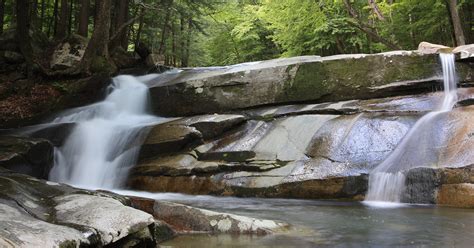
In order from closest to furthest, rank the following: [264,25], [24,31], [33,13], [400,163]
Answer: [400,163], [24,31], [33,13], [264,25]

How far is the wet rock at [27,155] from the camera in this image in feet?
28.5

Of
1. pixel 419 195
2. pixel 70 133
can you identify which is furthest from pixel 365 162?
pixel 70 133

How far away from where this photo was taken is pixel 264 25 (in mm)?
24328

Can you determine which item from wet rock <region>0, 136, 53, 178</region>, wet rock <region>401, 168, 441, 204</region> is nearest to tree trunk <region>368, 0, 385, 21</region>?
wet rock <region>401, 168, 441, 204</region>

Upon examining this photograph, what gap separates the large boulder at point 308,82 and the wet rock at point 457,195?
11.9ft

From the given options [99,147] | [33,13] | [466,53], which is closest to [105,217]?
[99,147]

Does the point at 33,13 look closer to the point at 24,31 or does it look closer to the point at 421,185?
the point at 24,31

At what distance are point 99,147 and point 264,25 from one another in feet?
52.2

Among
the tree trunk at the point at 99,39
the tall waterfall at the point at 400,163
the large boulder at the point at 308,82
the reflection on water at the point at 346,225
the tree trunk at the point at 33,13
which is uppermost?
the tree trunk at the point at 33,13

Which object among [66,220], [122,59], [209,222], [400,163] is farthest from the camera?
[122,59]

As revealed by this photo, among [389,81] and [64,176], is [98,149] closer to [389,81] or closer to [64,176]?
[64,176]

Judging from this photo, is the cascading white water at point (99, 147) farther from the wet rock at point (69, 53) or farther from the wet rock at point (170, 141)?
the wet rock at point (69, 53)

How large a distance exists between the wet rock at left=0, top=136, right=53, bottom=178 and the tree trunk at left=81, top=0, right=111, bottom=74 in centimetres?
451

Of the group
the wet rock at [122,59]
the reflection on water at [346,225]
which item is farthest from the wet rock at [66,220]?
the wet rock at [122,59]
